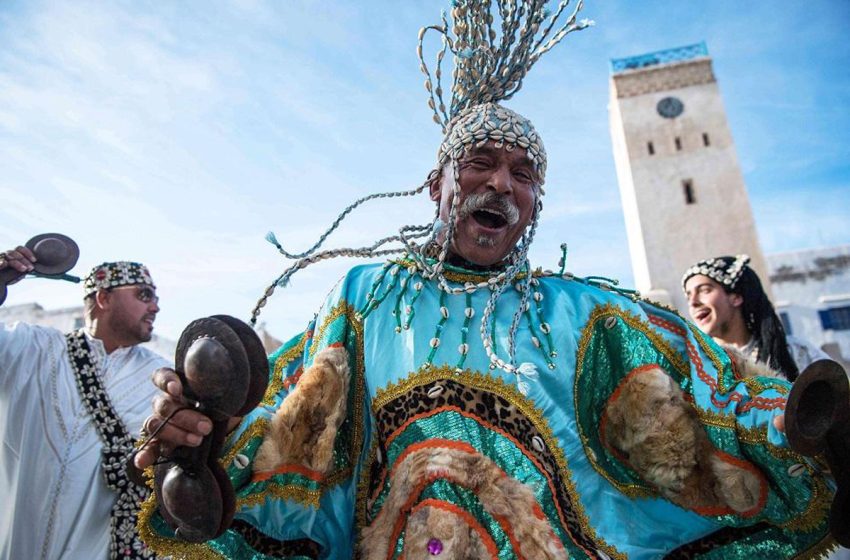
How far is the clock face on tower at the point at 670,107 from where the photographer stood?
25.2m

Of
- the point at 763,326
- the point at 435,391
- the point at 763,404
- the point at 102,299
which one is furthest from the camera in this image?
the point at 102,299

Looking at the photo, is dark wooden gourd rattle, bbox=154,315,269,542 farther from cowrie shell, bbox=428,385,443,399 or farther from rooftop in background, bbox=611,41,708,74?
rooftop in background, bbox=611,41,708,74

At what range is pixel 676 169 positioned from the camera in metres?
24.6

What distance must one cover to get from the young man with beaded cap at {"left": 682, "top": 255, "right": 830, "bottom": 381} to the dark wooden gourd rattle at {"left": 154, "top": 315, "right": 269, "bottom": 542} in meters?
3.62

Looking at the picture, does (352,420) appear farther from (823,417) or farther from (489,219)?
(823,417)

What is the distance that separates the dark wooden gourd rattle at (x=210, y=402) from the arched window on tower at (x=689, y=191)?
25038 mm

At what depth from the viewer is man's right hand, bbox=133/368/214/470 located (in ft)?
4.52

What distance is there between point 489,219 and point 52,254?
2.79m

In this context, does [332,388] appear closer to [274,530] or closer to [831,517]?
[274,530]

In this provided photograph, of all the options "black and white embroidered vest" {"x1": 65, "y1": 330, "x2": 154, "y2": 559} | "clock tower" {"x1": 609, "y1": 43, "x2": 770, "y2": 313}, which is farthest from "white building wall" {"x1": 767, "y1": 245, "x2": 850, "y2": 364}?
"black and white embroidered vest" {"x1": 65, "y1": 330, "x2": 154, "y2": 559}

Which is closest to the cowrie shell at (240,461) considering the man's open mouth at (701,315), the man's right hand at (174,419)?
the man's right hand at (174,419)

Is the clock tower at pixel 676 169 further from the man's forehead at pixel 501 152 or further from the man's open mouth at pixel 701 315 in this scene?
the man's forehead at pixel 501 152

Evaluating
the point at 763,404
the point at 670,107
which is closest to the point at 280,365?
the point at 763,404

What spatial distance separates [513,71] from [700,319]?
8.69 ft
